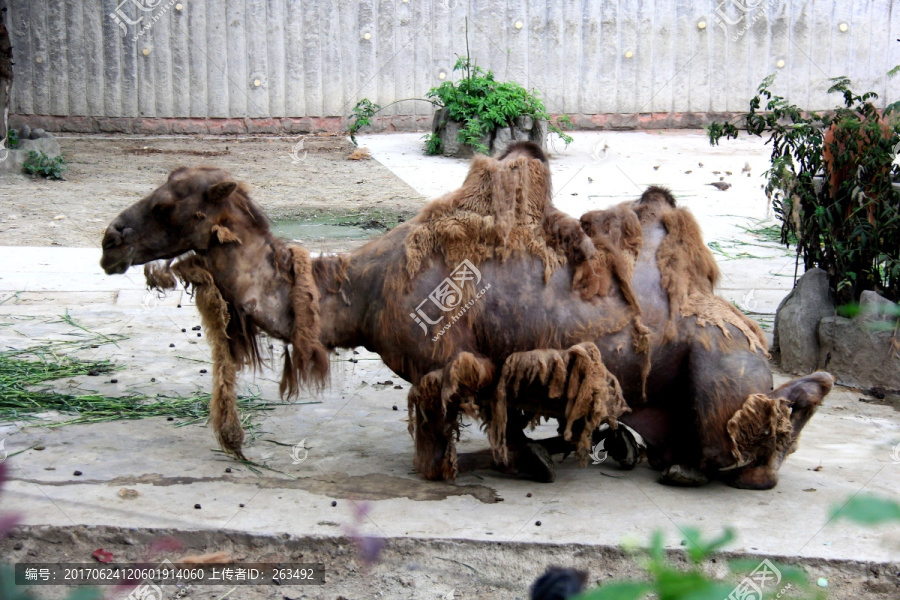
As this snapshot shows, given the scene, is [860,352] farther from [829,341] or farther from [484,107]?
[484,107]

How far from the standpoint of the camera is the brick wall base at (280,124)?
16125 mm

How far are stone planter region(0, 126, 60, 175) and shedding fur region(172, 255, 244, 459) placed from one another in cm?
948

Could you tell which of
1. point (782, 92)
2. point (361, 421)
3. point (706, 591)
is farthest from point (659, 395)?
point (782, 92)

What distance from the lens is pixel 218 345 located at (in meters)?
4.28

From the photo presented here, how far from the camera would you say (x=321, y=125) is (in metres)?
16.5

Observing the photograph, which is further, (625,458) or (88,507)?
(625,458)

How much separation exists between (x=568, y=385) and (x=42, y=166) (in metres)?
10.6

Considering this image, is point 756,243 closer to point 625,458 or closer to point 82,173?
point 625,458

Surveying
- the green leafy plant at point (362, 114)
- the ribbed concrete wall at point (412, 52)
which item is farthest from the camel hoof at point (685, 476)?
the ribbed concrete wall at point (412, 52)

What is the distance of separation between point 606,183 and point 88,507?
926 centimetres

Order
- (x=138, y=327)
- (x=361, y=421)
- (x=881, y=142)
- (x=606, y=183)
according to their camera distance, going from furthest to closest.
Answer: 1. (x=606, y=183)
2. (x=138, y=327)
3. (x=881, y=142)
4. (x=361, y=421)

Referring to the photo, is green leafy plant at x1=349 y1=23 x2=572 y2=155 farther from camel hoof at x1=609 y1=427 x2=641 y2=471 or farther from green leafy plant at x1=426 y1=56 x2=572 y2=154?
camel hoof at x1=609 y1=427 x2=641 y2=471

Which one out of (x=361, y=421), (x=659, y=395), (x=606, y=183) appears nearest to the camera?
(x=659, y=395)

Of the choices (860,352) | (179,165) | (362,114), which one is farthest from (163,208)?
(362,114)
